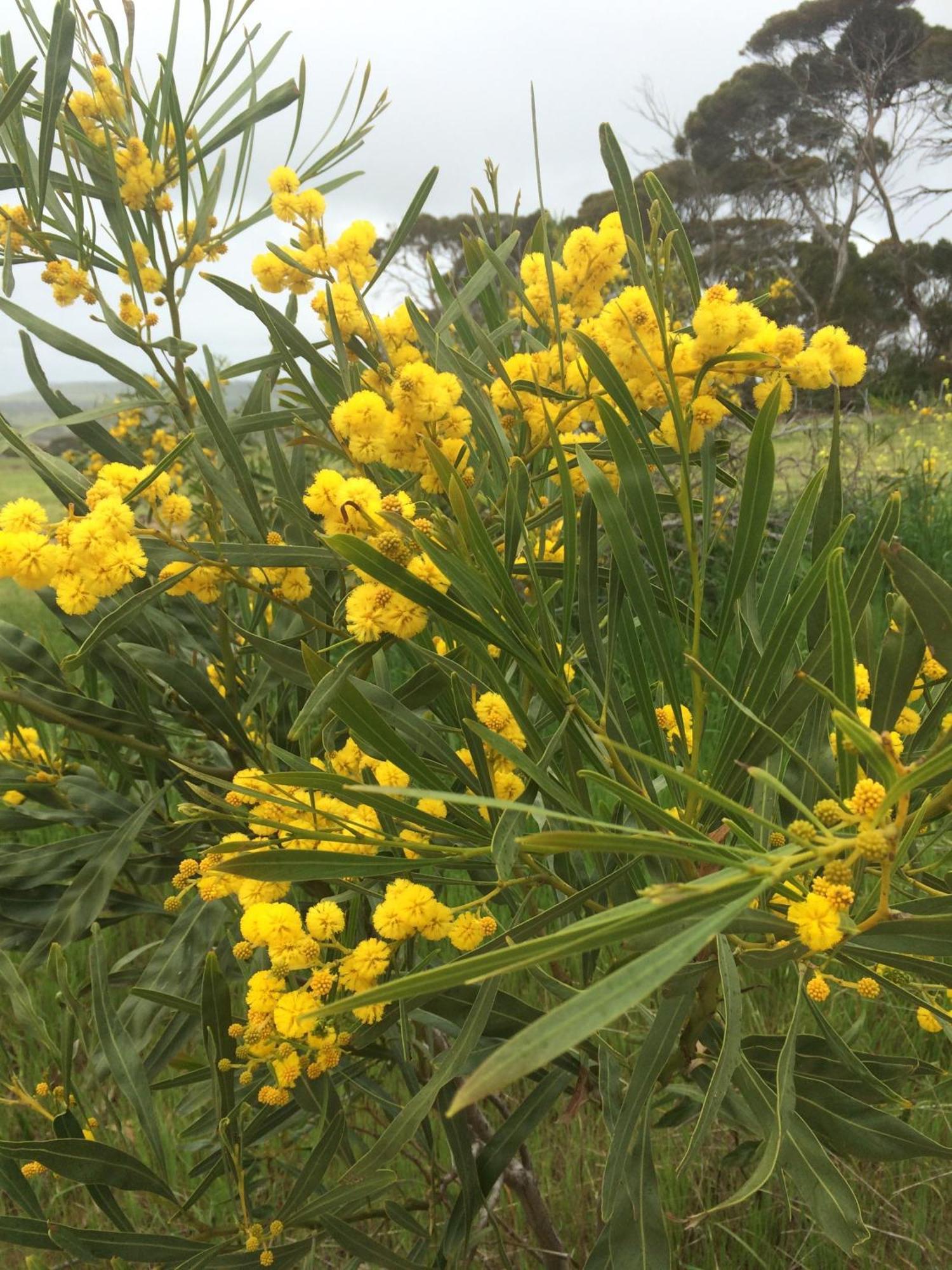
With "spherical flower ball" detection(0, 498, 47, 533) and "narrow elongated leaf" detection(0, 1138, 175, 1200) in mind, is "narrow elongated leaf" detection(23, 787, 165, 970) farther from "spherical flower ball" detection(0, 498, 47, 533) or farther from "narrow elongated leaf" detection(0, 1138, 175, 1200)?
"spherical flower ball" detection(0, 498, 47, 533)

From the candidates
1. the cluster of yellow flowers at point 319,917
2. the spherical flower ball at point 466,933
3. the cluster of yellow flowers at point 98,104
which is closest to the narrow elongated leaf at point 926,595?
the cluster of yellow flowers at point 319,917

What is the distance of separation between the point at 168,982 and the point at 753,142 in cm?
1497

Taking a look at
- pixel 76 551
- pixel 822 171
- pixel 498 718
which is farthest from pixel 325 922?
pixel 822 171

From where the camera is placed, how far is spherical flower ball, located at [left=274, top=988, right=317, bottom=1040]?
54 cm


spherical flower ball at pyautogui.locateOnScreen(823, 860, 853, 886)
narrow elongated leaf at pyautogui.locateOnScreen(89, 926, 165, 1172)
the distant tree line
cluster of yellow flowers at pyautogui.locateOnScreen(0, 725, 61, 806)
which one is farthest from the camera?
the distant tree line

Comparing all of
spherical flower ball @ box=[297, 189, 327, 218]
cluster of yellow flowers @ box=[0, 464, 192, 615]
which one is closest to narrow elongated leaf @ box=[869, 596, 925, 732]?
cluster of yellow flowers @ box=[0, 464, 192, 615]

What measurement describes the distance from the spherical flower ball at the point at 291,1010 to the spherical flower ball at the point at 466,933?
0.32 ft

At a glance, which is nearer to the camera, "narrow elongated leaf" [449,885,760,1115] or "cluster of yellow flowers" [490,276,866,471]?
"narrow elongated leaf" [449,885,760,1115]

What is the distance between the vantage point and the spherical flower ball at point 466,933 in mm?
551

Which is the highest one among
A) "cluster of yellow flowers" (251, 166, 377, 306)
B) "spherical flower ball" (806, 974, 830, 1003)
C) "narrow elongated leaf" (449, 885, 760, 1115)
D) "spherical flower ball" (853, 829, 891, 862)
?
"cluster of yellow flowers" (251, 166, 377, 306)

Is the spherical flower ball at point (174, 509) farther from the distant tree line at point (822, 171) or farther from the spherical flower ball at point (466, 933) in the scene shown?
the distant tree line at point (822, 171)

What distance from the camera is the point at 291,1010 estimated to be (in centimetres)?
54

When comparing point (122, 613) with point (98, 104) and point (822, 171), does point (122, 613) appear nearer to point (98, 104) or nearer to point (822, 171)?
point (98, 104)

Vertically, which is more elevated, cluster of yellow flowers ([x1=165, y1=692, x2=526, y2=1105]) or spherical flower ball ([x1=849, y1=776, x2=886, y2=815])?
spherical flower ball ([x1=849, y1=776, x2=886, y2=815])
